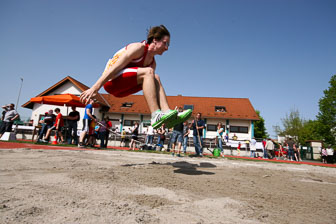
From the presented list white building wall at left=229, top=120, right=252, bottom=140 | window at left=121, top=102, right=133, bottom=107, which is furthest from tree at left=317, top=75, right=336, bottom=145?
window at left=121, top=102, right=133, bottom=107

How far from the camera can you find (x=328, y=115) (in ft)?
76.3

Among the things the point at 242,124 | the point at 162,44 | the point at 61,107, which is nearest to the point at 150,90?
the point at 162,44

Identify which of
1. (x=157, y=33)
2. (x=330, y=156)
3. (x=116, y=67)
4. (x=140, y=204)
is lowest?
(x=330, y=156)

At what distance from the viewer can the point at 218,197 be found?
4.50 ft

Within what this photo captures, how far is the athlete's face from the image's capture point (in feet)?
8.85

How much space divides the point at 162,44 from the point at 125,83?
2.59 feet

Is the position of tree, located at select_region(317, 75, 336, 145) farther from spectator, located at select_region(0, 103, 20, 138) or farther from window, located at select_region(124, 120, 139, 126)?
spectator, located at select_region(0, 103, 20, 138)

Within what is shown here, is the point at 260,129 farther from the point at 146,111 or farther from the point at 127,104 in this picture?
the point at 127,104

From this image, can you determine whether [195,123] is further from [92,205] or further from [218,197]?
[92,205]

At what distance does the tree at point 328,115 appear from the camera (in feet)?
73.2

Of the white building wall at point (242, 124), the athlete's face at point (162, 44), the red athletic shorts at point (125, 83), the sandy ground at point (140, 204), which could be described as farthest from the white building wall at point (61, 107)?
the sandy ground at point (140, 204)

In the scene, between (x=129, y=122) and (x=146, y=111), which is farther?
(x=129, y=122)

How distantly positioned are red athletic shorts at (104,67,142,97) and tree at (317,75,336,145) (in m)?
27.8

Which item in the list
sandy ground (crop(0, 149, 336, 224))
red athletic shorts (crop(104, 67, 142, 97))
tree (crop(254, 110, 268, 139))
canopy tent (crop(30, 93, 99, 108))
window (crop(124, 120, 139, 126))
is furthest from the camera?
tree (crop(254, 110, 268, 139))
